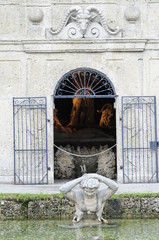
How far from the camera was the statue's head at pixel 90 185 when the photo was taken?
1099cm

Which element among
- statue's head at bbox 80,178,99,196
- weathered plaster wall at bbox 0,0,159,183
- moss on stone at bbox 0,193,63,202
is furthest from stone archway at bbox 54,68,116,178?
statue's head at bbox 80,178,99,196

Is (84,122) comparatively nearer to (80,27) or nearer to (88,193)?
(80,27)

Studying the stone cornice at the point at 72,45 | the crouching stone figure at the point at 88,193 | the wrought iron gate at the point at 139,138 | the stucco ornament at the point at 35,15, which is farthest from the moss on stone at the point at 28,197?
the stucco ornament at the point at 35,15

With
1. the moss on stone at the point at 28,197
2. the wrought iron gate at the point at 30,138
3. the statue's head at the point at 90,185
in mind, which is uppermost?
the wrought iron gate at the point at 30,138

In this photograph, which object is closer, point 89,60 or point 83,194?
point 83,194

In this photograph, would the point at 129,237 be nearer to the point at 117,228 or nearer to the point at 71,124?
the point at 117,228

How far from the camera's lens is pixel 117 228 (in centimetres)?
1112

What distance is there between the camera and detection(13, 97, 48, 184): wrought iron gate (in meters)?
15.9

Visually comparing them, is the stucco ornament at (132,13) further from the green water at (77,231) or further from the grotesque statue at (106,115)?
the green water at (77,231)

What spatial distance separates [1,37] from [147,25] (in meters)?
3.05

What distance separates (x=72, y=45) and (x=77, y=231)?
5952 mm

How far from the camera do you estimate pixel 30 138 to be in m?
16.0

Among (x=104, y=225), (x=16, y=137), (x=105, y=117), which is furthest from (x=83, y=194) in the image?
(x=105, y=117)

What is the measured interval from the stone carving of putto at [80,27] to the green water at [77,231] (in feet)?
17.3
